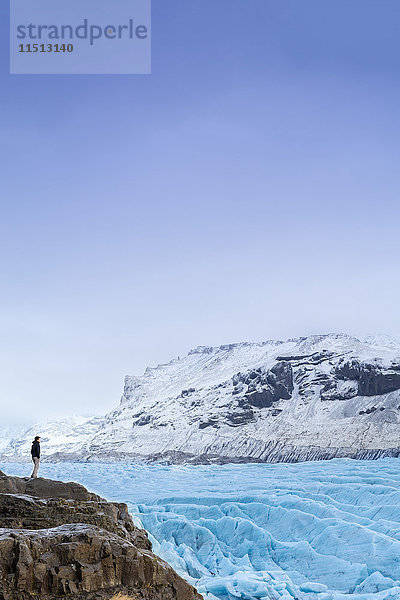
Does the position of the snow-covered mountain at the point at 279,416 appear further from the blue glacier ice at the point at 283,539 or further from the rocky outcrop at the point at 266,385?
the blue glacier ice at the point at 283,539

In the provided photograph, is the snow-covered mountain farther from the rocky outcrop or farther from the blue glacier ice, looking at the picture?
the blue glacier ice

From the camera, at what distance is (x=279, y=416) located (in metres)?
Result: 56.4

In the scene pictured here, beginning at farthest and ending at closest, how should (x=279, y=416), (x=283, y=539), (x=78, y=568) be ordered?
(x=279, y=416)
(x=283, y=539)
(x=78, y=568)

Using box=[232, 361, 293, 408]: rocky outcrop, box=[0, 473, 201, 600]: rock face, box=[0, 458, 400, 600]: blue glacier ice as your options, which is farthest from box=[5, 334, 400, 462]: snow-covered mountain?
box=[0, 473, 201, 600]: rock face

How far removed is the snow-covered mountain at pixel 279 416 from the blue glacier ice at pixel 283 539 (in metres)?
22.8

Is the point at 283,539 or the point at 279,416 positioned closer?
the point at 283,539

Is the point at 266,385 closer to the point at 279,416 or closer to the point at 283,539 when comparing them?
the point at 279,416

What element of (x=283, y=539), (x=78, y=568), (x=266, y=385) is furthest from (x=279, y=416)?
(x=78, y=568)

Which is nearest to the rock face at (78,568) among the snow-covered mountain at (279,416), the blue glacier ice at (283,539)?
the blue glacier ice at (283,539)

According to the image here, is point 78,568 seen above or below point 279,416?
above

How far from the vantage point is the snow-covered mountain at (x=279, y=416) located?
1870 inches

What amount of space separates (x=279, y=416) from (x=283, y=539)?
132 ft

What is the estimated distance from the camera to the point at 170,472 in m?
37.8

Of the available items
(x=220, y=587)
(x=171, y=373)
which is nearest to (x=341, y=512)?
(x=220, y=587)
